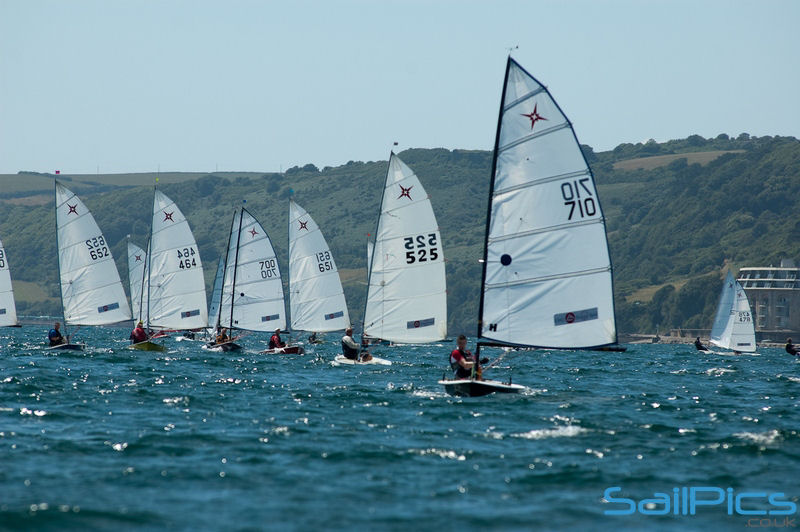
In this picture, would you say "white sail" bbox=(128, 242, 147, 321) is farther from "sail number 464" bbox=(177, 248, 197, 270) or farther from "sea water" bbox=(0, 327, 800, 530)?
"sea water" bbox=(0, 327, 800, 530)

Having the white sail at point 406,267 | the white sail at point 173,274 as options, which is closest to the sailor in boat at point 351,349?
the white sail at point 406,267

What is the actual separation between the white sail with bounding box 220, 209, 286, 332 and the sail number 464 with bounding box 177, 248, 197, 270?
2.20 metres

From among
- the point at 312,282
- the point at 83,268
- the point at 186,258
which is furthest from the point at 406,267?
the point at 186,258

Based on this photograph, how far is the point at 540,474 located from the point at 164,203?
131 feet

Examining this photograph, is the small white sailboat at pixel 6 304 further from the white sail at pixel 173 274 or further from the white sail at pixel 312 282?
the white sail at pixel 312 282

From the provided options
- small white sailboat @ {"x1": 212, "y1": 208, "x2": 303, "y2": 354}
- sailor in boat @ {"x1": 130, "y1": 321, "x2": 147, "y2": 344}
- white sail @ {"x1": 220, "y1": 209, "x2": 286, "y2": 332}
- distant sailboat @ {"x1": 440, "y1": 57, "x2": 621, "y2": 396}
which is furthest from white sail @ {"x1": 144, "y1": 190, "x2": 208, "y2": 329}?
distant sailboat @ {"x1": 440, "y1": 57, "x2": 621, "y2": 396}

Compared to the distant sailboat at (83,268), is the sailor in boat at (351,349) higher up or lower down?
lower down

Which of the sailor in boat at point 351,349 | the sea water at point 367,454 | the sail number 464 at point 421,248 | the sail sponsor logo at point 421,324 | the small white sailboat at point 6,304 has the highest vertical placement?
the sail number 464 at point 421,248

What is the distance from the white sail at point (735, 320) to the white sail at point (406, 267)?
148 feet

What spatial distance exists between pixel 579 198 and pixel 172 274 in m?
32.6

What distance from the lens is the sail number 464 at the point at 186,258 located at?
54812 mm

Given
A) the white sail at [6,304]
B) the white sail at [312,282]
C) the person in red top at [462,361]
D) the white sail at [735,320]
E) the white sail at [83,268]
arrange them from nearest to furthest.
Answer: the person in red top at [462,361], the white sail at [83,268], the white sail at [6,304], the white sail at [312,282], the white sail at [735,320]

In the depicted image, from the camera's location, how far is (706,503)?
52.3ft

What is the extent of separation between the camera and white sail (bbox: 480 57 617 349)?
2642 cm
